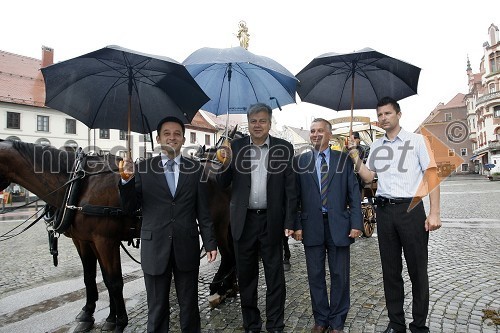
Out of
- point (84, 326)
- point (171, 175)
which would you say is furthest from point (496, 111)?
point (84, 326)

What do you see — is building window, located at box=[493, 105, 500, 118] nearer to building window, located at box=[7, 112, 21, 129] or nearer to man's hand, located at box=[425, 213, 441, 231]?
man's hand, located at box=[425, 213, 441, 231]

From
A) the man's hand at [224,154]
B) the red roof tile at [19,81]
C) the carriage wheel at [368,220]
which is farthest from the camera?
the red roof tile at [19,81]

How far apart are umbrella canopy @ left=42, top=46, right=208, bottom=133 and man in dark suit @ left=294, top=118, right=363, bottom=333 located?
1.66 m

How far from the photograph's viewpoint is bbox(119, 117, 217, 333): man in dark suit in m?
2.85

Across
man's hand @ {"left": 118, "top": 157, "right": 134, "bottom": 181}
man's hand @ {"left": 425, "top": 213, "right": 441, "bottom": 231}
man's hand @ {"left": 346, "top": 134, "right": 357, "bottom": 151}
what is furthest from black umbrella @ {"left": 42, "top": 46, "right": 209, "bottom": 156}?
man's hand @ {"left": 425, "top": 213, "right": 441, "bottom": 231}

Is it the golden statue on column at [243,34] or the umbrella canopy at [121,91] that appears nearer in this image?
the umbrella canopy at [121,91]

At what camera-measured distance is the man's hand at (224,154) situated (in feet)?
10.6

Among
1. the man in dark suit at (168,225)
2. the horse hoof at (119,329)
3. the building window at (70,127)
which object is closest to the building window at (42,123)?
the building window at (70,127)

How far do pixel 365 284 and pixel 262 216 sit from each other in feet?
8.20

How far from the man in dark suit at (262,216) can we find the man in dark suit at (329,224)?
0.70 feet

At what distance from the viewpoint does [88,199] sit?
11.5ft

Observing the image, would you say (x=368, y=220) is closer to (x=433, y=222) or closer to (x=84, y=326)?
(x=433, y=222)

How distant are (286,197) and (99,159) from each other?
2.26m

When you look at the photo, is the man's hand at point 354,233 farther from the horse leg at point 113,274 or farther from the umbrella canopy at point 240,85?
the horse leg at point 113,274
